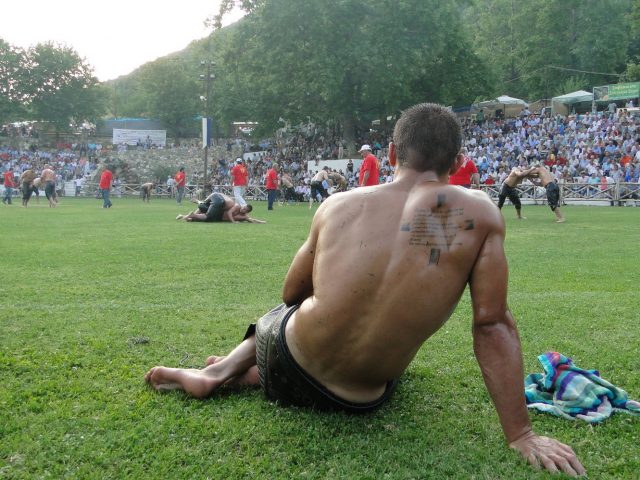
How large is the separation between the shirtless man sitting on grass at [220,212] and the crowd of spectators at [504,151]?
15.7 meters

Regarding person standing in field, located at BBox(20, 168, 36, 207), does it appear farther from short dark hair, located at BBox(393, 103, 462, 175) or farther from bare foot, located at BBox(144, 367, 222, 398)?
short dark hair, located at BBox(393, 103, 462, 175)

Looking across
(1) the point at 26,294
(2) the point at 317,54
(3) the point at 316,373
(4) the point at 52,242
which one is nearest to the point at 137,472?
(3) the point at 316,373

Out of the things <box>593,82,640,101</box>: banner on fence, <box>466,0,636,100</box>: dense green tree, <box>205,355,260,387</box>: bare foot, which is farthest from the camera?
<box>466,0,636,100</box>: dense green tree

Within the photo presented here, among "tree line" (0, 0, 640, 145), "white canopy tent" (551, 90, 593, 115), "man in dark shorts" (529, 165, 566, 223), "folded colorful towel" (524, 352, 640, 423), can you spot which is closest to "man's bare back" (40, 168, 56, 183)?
"tree line" (0, 0, 640, 145)

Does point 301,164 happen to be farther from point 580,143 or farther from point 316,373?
point 316,373

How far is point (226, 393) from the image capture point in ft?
10.8

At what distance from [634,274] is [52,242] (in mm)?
9244

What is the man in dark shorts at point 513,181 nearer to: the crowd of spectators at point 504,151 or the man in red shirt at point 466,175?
the man in red shirt at point 466,175

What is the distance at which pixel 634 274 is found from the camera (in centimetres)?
738

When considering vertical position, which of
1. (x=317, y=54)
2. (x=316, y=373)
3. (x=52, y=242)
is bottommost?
(x=52, y=242)

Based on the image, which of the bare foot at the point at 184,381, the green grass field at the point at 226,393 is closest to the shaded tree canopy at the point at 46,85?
the green grass field at the point at 226,393

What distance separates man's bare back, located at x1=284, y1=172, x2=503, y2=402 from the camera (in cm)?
243

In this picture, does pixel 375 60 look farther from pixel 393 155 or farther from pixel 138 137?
pixel 393 155

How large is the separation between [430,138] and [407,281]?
631mm
